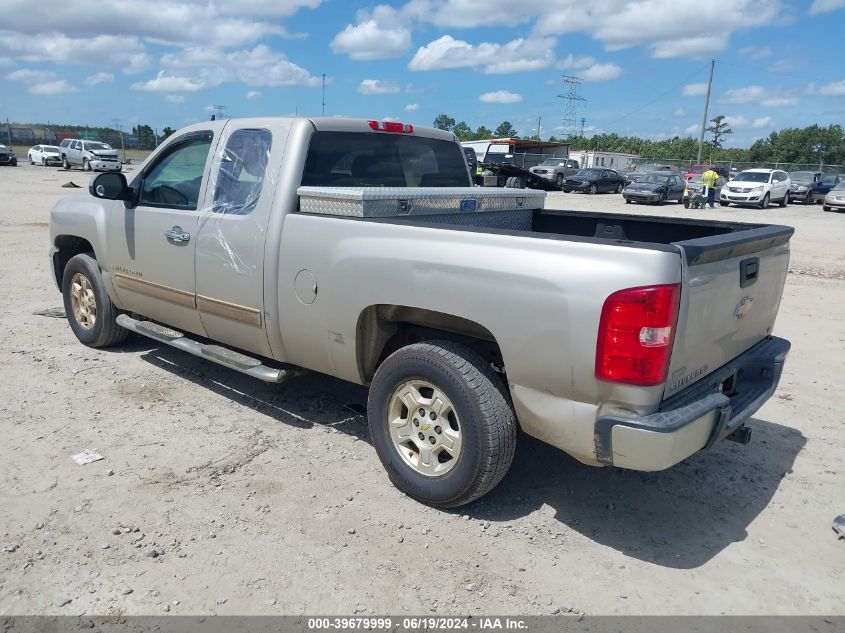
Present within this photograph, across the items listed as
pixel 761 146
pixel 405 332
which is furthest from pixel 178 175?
pixel 761 146

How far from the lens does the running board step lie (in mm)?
4168

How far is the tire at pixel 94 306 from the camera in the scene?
558 cm

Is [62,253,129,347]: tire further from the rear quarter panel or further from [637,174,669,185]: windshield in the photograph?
[637,174,669,185]: windshield

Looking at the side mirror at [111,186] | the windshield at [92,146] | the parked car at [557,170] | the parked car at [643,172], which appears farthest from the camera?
the windshield at [92,146]

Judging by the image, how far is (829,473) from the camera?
13.2ft

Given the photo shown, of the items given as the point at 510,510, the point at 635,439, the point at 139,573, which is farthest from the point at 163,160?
the point at 635,439

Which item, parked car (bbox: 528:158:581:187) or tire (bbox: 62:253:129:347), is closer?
tire (bbox: 62:253:129:347)

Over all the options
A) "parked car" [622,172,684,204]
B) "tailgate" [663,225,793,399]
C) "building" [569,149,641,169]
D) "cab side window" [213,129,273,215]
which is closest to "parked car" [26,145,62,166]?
"parked car" [622,172,684,204]

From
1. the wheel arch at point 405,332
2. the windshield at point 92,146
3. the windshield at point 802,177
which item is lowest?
the wheel arch at point 405,332

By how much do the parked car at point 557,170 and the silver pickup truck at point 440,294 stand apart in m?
31.1

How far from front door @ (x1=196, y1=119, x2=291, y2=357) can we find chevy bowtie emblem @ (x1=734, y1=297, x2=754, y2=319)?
264cm

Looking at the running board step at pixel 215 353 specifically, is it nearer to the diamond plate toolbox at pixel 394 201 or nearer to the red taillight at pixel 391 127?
the diamond plate toolbox at pixel 394 201

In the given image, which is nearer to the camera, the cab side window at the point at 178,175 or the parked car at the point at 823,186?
the cab side window at the point at 178,175

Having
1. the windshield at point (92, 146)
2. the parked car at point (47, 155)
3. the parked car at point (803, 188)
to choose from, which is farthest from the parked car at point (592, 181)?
the parked car at point (47, 155)
